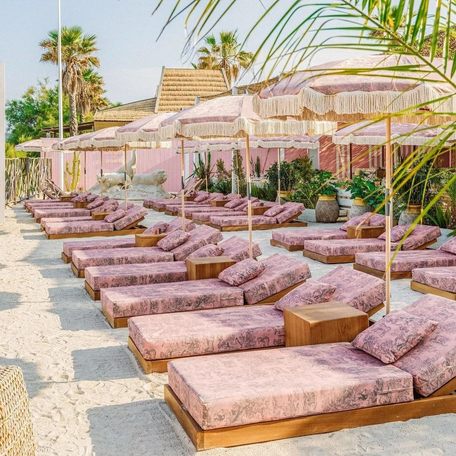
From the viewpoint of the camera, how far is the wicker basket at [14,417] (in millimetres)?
2604

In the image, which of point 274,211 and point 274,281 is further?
point 274,211

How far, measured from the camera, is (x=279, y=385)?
152 inches

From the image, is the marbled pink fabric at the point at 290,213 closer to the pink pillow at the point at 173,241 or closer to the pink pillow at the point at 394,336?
the pink pillow at the point at 173,241

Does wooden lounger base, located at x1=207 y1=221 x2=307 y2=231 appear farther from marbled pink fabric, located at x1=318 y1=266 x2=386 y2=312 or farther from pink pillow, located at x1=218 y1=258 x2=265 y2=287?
marbled pink fabric, located at x1=318 y1=266 x2=386 y2=312

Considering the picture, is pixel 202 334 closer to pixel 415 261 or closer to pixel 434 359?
pixel 434 359

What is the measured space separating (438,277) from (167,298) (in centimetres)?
319

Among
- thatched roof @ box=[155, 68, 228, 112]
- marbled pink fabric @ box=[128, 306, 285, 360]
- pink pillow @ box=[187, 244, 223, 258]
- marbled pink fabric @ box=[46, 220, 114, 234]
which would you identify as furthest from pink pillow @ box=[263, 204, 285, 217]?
thatched roof @ box=[155, 68, 228, 112]

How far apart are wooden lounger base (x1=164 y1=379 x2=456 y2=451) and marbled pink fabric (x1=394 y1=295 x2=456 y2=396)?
0.26 feet

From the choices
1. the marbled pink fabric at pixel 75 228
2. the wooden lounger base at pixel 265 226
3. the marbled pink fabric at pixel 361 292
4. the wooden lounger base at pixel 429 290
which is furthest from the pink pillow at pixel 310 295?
the wooden lounger base at pixel 265 226

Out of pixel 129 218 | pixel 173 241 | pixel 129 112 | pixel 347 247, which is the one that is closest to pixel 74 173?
pixel 129 112

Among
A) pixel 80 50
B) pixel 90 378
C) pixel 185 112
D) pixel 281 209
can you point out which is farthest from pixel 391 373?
pixel 80 50

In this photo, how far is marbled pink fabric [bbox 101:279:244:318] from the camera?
632 centimetres

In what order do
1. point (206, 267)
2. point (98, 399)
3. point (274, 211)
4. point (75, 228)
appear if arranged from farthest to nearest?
point (274, 211)
point (75, 228)
point (206, 267)
point (98, 399)

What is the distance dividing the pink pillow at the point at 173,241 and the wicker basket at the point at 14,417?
Result: 6.70m
